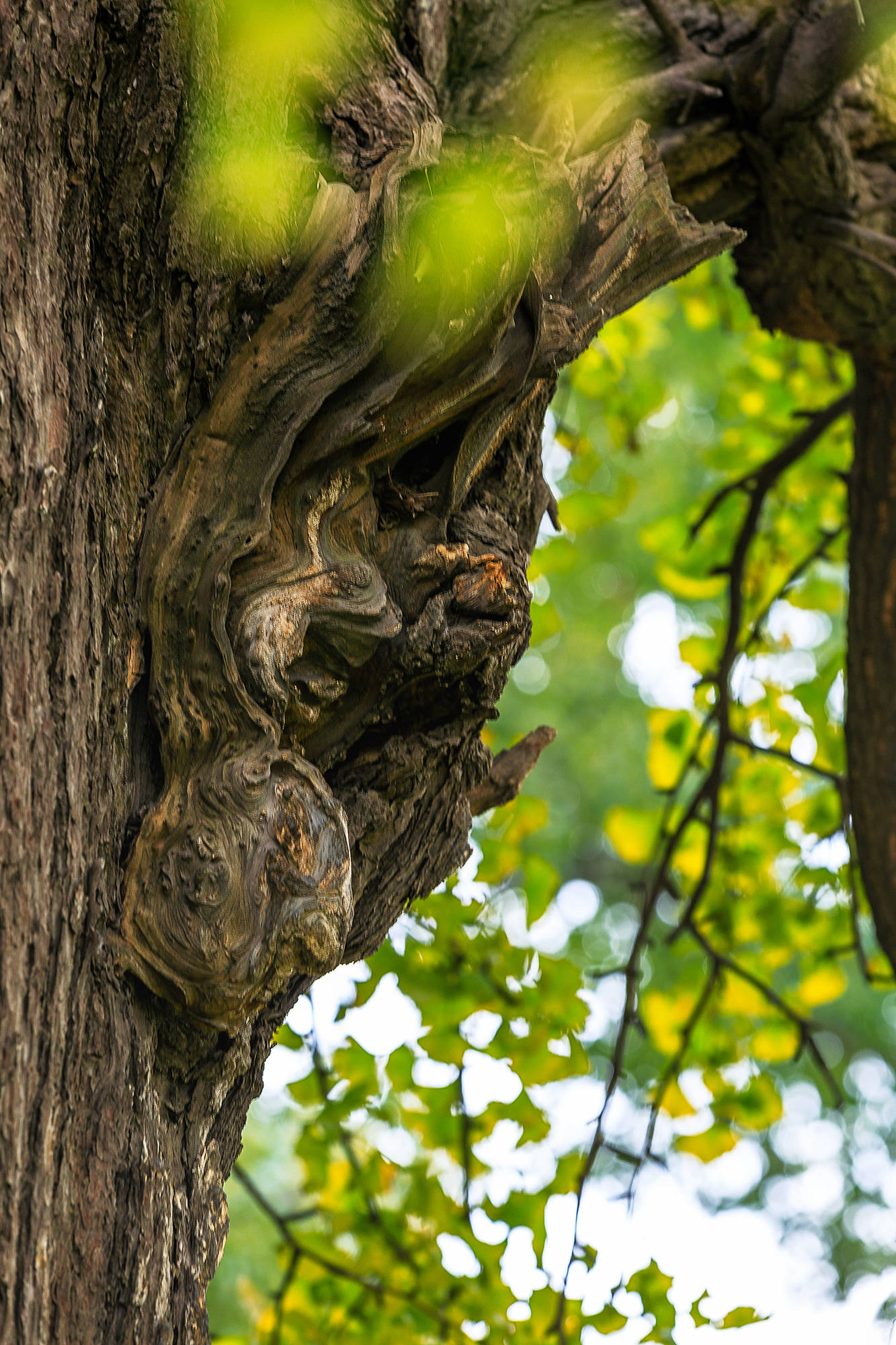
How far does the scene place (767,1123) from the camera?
2.52 m

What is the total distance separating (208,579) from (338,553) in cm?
15

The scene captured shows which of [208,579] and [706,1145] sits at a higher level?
[208,579]

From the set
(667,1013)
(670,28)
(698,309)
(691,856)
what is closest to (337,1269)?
(667,1013)

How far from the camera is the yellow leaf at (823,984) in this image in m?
2.78

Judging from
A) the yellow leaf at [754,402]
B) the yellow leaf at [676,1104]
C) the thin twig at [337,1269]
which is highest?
the yellow leaf at [754,402]

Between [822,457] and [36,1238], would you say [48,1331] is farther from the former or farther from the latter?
[822,457]

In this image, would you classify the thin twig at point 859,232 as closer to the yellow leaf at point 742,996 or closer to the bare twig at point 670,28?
the bare twig at point 670,28

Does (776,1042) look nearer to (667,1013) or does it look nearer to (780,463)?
(667,1013)

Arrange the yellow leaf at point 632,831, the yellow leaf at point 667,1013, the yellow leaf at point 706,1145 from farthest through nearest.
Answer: the yellow leaf at point 632,831
the yellow leaf at point 667,1013
the yellow leaf at point 706,1145

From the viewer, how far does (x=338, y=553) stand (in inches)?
46.0

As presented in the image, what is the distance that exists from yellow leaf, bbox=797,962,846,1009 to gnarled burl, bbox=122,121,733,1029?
1805 mm

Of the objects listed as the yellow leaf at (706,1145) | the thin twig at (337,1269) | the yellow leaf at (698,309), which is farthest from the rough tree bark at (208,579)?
the yellow leaf at (698,309)

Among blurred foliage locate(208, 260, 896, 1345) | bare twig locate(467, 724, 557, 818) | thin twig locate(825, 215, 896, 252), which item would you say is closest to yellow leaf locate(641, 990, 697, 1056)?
blurred foliage locate(208, 260, 896, 1345)

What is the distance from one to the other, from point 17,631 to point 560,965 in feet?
5.02
